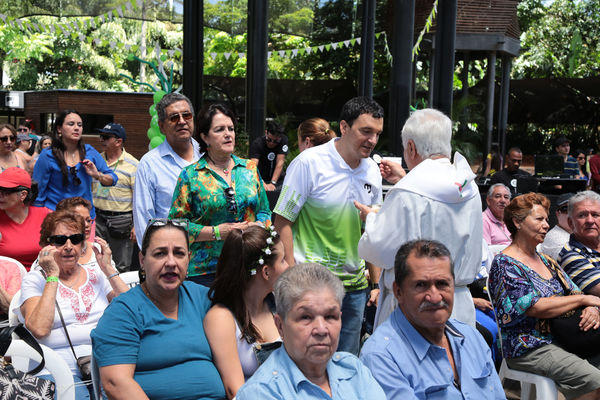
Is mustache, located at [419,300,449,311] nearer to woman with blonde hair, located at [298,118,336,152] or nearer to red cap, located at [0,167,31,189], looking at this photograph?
woman with blonde hair, located at [298,118,336,152]

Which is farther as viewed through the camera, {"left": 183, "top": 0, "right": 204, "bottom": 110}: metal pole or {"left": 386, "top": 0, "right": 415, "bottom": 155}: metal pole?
{"left": 183, "top": 0, "right": 204, "bottom": 110}: metal pole

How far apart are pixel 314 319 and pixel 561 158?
400 inches

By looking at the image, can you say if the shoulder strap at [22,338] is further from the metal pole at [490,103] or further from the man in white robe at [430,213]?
the metal pole at [490,103]

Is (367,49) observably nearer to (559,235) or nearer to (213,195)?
(559,235)

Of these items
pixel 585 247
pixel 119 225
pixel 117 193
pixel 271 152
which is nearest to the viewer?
pixel 585 247

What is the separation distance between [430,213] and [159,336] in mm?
1313

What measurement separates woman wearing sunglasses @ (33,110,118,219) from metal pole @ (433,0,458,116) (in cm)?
522

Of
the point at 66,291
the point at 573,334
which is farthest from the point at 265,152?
the point at 573,334

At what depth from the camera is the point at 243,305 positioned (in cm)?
304

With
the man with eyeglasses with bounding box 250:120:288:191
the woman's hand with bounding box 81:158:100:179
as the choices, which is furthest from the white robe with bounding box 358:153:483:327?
the man with eyeglasses with bounding box 250:120:288:191

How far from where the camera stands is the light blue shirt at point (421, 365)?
2.76 meters

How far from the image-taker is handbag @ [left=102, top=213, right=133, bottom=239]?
23.2 ft

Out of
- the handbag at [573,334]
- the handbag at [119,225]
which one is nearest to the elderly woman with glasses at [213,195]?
the handbag at [573,334]

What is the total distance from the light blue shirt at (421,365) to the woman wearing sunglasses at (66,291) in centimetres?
157
